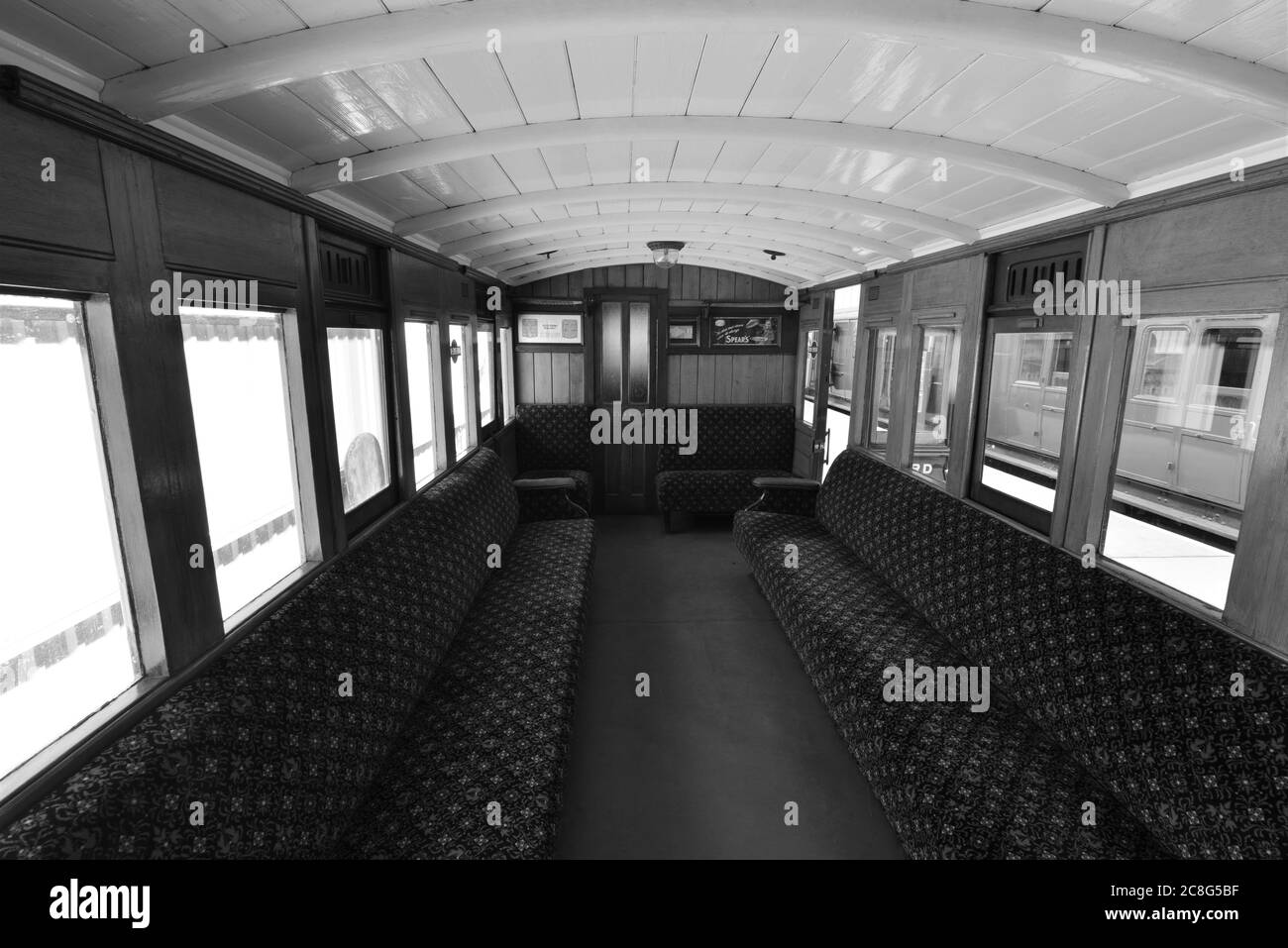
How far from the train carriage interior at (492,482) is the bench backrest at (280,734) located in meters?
0.01

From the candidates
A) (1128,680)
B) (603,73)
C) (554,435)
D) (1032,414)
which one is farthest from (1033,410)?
(603,73)

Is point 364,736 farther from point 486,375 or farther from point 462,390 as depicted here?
point 486,375

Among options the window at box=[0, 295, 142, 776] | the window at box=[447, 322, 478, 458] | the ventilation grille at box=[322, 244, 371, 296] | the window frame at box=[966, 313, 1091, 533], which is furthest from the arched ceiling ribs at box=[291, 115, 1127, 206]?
the window at box=[447, 322, 478, 458]

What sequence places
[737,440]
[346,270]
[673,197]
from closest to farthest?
[346,270]
[673,197]
[737,440]

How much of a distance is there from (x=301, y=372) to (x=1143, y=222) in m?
3.47

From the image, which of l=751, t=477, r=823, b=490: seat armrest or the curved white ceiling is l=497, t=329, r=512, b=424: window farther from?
the curved white ceiling

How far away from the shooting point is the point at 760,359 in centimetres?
767

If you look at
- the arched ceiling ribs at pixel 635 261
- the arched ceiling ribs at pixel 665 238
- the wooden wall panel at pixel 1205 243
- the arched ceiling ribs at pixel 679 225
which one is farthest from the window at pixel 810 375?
the wooden wall panel at pixel 1205 243

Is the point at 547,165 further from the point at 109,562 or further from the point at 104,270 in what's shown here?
the point at 109,562

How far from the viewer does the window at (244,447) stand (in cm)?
214

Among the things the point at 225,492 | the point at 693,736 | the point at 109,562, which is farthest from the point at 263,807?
the point at 693,736

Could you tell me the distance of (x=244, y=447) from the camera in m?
2.39

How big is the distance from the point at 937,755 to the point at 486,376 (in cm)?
538

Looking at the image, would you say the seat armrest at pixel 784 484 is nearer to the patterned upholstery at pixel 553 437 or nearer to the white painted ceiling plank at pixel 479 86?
the patterned upholstery at pixel 553 437
